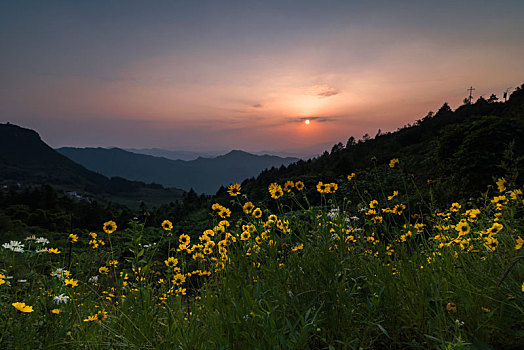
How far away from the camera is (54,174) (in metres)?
91.2

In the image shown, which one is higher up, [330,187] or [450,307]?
[330,187]

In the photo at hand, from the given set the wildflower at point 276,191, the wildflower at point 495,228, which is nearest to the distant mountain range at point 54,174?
the wildflower at point 276,191

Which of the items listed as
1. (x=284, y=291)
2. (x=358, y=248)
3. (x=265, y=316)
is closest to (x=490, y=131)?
(x=358, y=248)

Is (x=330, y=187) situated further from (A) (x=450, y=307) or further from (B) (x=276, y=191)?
(A) (x=450, y=307)

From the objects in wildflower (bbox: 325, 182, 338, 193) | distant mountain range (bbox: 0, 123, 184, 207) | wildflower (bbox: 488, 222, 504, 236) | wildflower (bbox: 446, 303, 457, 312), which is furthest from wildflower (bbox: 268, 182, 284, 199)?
distant mountain range (bbox: 0, 123, 184, 207)

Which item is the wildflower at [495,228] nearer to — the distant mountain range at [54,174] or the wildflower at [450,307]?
the wildflower at [450,307]

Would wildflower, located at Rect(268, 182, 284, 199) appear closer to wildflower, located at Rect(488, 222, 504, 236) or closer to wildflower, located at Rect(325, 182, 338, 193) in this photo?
wildflower, located at Rect(325, 182, 338, 193)

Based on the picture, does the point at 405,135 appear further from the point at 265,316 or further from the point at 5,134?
the point at 5,134

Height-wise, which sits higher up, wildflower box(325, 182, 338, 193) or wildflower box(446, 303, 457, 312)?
wildflower box(325, 182, 338, 193)

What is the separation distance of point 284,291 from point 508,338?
1278mm

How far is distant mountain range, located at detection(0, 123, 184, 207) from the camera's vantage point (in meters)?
80.2

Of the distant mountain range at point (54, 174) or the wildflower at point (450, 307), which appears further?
the distant mountain range at point (54, 174)

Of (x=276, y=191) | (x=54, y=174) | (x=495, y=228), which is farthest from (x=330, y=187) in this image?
(x=54, y=174)

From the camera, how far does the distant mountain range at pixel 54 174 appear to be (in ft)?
263
